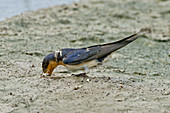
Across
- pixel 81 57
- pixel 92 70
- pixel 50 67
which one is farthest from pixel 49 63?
pixel 92 70

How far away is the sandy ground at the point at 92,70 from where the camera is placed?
11.0ft

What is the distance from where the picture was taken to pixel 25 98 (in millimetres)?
3355

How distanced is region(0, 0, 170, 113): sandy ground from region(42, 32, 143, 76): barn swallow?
0.58ft

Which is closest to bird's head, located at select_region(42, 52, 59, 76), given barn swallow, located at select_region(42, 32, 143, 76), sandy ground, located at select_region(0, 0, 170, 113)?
barn swallow, located at select_region(42, 32, 143, 76)

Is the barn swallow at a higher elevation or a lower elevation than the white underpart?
higher

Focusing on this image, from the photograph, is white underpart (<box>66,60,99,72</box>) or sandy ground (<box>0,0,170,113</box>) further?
white underpart (<box>66,60,99,72</box>)

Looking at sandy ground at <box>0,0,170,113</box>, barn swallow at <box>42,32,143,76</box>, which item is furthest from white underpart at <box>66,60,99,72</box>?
sandy ground at <box>0,0,170,113</box>

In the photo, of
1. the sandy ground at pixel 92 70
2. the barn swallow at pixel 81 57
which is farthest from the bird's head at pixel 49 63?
the sandy ground at pixel 92 70

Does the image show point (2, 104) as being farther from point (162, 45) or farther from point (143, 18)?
point (143, 18)

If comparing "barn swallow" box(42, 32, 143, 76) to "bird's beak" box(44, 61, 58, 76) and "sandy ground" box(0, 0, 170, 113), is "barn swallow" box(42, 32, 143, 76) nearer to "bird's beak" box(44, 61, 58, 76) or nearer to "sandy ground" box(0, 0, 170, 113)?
"bird's beak" box(44, 61, 58, 76)

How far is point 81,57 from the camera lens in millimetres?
4078

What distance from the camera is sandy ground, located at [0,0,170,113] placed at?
3359mm

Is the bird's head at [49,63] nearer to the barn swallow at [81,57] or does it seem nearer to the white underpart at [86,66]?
the barn swallow at [81,57]

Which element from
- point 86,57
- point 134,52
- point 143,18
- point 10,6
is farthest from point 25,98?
point 143,18
